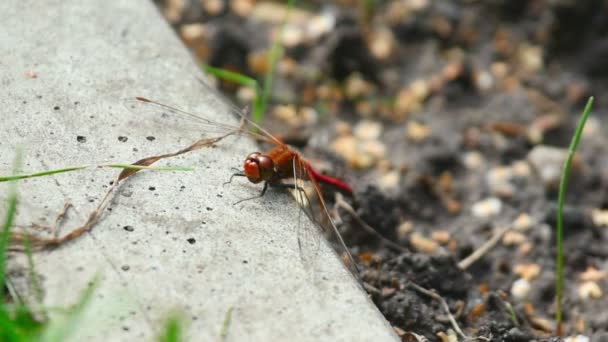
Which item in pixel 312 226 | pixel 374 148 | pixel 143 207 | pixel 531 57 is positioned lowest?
pixel 374 148

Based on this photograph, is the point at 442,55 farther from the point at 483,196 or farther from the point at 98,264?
the point at 98,264

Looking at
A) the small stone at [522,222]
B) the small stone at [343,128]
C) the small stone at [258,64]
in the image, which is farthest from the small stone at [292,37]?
the small stone at [522,222]

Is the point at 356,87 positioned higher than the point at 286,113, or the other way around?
the point at 356,87

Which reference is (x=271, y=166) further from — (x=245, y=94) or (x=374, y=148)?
(x=245, y=94)

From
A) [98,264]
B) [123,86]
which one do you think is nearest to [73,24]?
[123,86]

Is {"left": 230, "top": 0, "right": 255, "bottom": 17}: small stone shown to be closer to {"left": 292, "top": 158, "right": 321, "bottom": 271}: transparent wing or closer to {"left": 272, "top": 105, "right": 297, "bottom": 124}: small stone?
{"left": 272, "top": 105, "right": 297, "bottom": 124}: small stone

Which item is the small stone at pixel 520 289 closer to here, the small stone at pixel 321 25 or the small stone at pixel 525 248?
the small stone at pixel 525 248

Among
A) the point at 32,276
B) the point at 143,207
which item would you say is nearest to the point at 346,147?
the point at 143,207

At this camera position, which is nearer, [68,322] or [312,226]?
[68,322]
